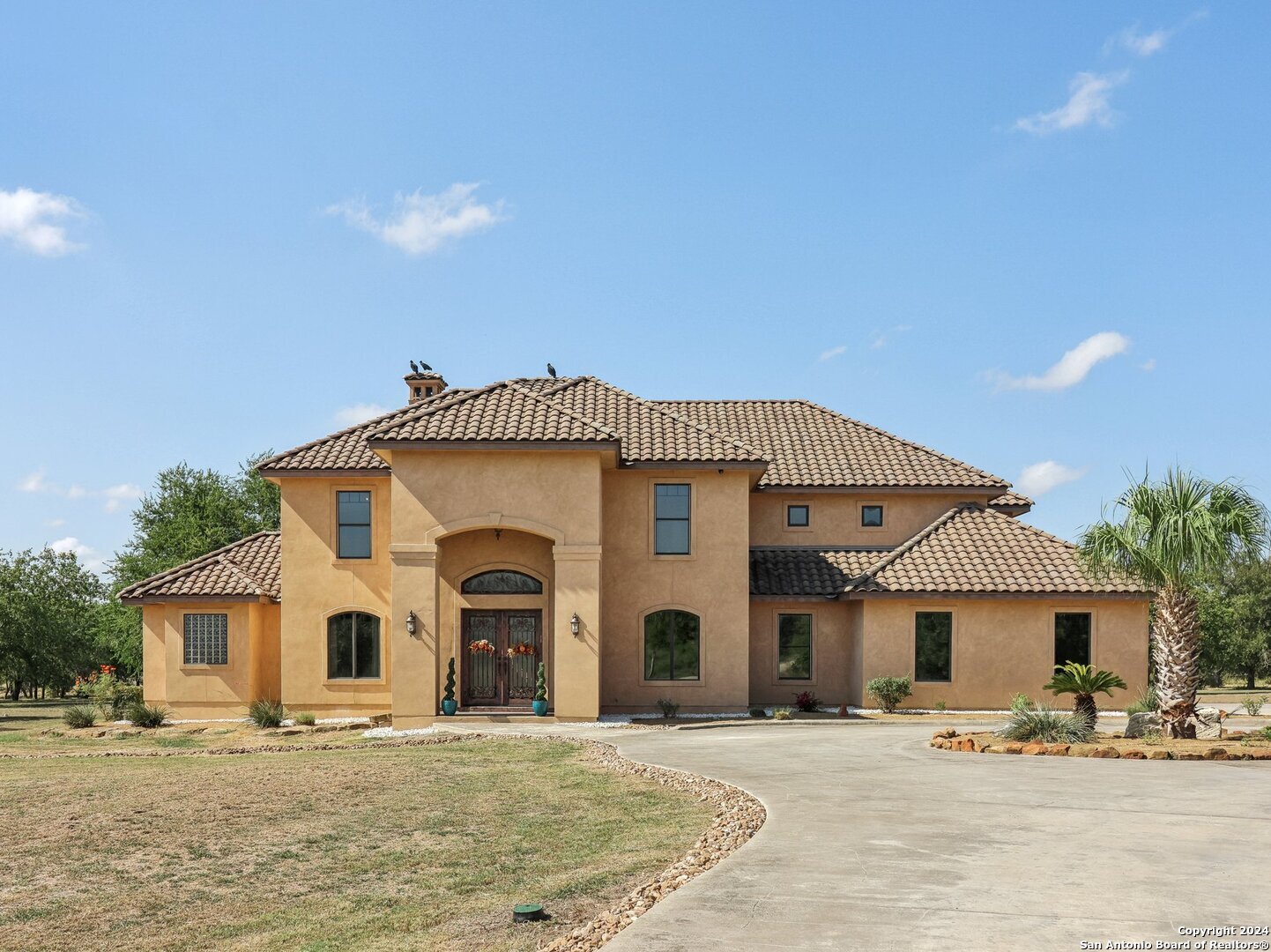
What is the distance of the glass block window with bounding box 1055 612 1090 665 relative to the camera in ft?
91.6

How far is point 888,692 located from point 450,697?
10.4 m

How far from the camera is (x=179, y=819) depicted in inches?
529

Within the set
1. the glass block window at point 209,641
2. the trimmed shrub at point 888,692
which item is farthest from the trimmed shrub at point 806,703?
the glass block window at point 209,641

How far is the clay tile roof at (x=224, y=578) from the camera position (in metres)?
29.1

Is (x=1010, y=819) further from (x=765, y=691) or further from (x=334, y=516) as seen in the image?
(x=334, y=516)

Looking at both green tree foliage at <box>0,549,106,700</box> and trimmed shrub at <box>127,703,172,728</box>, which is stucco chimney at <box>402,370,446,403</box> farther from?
green tree foliage at <box>0,549,106,700</box>

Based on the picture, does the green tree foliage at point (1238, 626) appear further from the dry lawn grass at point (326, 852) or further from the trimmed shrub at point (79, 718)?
the dry lawn grass at point (326, 852)

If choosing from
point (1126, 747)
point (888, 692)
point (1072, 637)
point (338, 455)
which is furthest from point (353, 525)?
point (1126, 747)

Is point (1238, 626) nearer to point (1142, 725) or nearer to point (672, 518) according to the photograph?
point (672, 518)

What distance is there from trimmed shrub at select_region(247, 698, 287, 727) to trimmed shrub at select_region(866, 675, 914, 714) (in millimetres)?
14058

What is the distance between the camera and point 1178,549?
1877 centimetres

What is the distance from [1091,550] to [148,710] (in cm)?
2190

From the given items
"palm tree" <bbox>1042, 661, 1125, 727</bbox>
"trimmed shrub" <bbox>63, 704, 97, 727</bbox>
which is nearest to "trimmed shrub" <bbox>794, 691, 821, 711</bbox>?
"palm tree" <bbox>1042, 661, 1125, 727</bbox>

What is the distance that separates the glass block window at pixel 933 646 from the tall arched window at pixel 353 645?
13.4 meters
